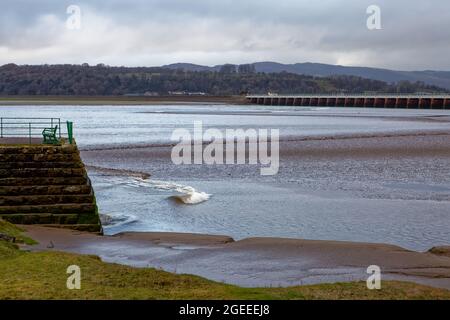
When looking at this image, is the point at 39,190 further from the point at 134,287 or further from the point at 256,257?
the point at 134,287

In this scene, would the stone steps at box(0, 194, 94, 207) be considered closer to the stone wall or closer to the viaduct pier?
the stone wall

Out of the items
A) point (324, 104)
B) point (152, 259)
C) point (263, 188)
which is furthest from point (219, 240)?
point (324, 104)

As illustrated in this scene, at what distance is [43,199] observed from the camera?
17.9m

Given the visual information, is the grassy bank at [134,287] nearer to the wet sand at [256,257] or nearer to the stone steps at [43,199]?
the wet sand at [256,257]

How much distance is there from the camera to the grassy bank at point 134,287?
31.0ft

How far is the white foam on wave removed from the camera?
73.0 ft

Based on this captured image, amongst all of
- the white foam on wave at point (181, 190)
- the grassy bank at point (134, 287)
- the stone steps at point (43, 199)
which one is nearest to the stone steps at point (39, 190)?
the stone steps at point (43, 199)

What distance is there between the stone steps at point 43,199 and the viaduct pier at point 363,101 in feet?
379

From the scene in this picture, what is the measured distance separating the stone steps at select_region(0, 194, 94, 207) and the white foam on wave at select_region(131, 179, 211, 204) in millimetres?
4617

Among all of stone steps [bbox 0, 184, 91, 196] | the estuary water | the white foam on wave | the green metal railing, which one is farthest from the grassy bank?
the white foam on wave

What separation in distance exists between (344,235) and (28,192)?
8553 millimetres

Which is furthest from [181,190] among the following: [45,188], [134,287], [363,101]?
[363,101]

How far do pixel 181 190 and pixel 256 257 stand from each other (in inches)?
405
